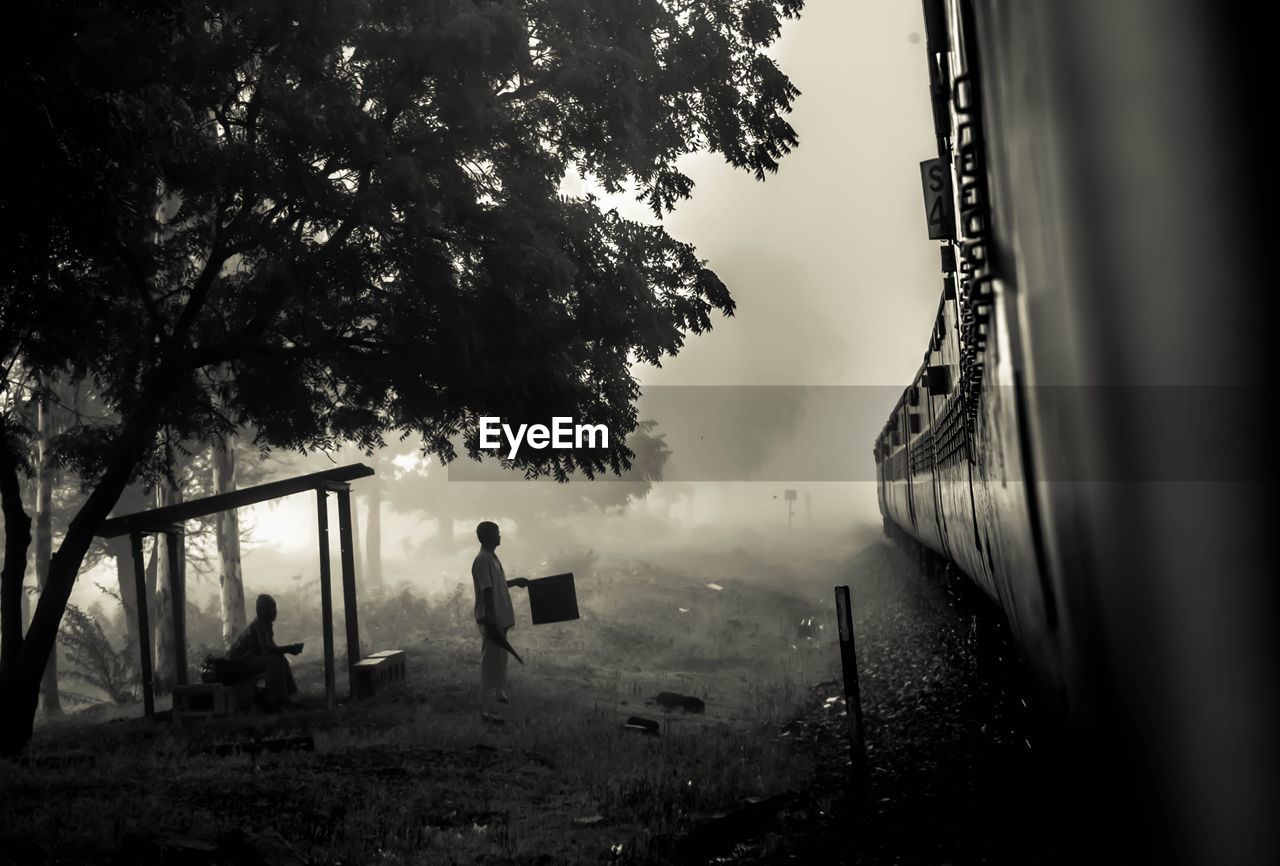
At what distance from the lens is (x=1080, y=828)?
6.41ft

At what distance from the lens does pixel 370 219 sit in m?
8.62

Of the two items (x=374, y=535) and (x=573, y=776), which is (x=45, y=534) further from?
(x=374, y=535)

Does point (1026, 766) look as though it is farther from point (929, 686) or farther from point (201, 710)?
point (201, 710)

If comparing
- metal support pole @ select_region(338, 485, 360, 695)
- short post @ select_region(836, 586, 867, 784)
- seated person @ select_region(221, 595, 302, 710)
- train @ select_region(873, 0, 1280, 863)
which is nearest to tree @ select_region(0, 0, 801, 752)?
metal support pole @ select_region(338, 485, 360, 695)

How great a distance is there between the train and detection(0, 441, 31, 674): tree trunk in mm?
10145

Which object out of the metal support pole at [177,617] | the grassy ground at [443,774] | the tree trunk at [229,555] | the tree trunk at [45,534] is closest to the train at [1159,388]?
the grassy ground at [443,774]

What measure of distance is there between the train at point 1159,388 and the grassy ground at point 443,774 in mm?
4884

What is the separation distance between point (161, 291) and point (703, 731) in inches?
278

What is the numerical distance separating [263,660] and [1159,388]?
11.0 metres

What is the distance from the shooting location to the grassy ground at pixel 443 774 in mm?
6152

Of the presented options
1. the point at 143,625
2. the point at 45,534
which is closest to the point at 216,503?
the point at 143,625

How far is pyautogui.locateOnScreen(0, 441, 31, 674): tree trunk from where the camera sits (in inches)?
376

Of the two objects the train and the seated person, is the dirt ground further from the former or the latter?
the train

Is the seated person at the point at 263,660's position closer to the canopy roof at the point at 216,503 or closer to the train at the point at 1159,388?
the canopy roof at the point at 216,503
